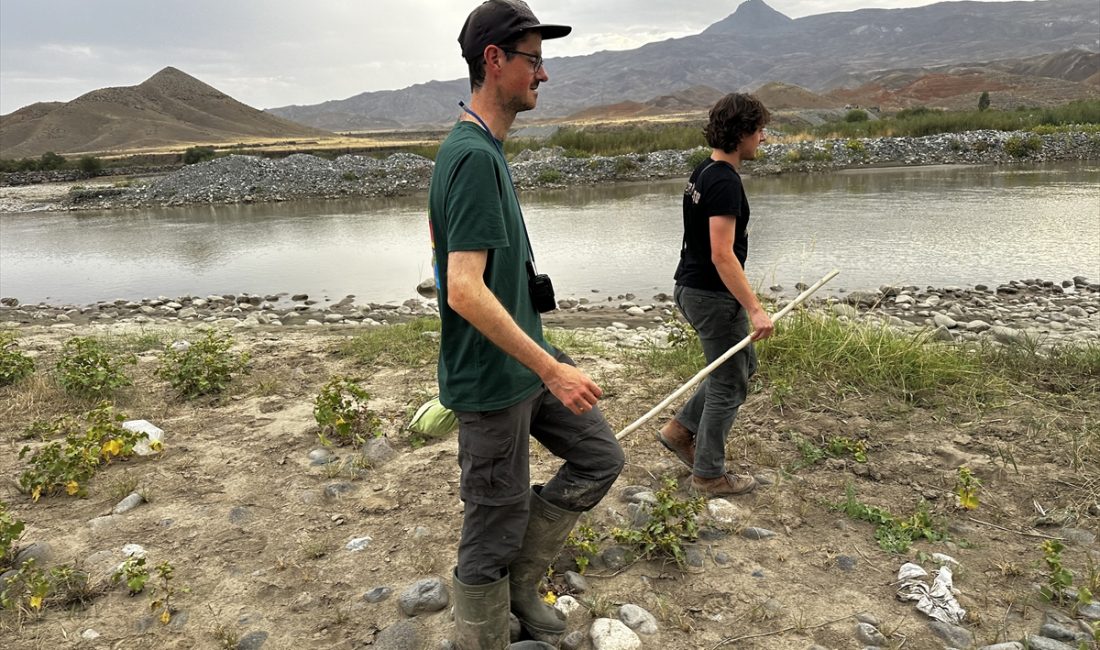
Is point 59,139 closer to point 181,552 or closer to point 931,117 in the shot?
point 931,117

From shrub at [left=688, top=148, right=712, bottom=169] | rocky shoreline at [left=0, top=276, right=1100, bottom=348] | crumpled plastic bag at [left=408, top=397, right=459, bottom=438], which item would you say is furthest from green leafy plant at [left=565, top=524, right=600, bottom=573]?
shrub at [left=688, top=148, right=712, bottom=169]

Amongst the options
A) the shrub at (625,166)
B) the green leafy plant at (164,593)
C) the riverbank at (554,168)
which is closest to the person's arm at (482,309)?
the green leafy plant at (164,593)

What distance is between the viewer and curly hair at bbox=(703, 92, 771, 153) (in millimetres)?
3316

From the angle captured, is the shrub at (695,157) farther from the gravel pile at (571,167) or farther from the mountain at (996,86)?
the mountain at (996,86)

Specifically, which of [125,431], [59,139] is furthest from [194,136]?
[125,431]

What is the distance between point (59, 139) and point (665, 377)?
9470 cm

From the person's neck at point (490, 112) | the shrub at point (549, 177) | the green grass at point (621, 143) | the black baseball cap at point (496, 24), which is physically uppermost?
the green grass at point (621, 143)

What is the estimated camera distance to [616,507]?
370 cm

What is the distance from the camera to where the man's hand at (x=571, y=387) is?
2.16m

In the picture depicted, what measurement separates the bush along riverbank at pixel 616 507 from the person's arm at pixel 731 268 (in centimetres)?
95

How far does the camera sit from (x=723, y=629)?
8.98ft

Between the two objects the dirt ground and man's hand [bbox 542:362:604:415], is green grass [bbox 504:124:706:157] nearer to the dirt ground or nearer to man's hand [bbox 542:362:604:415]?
the dirt ground

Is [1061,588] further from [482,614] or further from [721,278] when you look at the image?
[482,614]

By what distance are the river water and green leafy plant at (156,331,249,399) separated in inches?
202
